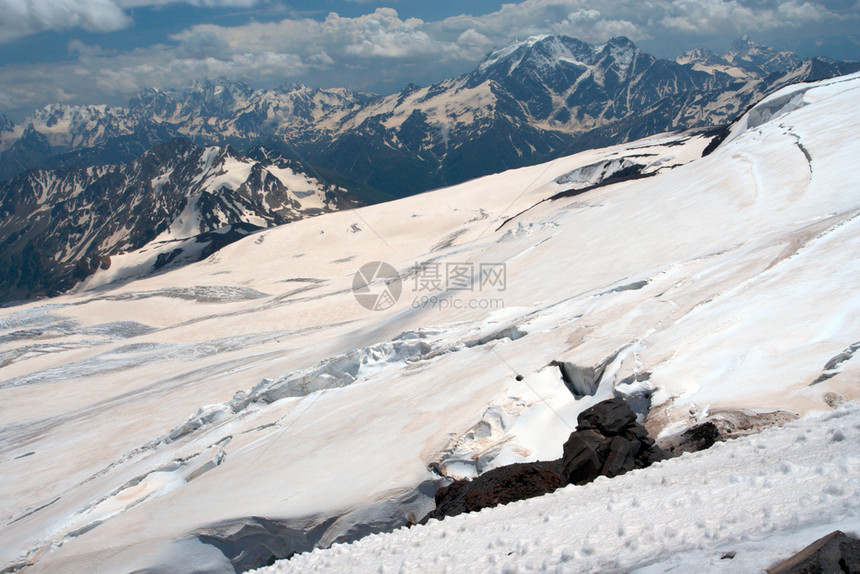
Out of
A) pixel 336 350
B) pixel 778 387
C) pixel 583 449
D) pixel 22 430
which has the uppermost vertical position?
pixel 778 387

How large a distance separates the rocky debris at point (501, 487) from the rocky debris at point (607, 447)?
349mm

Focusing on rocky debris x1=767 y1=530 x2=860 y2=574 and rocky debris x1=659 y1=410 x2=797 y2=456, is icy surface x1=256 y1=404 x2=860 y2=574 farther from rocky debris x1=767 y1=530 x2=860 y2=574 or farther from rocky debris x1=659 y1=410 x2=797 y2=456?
rocky debris x1=659 y1=410 x2=797 y2=456

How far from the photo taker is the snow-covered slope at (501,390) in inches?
332

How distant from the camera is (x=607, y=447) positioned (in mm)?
8125

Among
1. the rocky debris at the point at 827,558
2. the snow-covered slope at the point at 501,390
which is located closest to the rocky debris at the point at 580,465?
the snow-covered slope at the point at 501,390

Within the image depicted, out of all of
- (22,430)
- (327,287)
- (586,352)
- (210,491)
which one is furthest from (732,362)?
(327,287)

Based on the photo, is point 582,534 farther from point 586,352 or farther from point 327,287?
point 327,287

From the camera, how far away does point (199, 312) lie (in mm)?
52938

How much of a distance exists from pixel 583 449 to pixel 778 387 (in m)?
3.06
